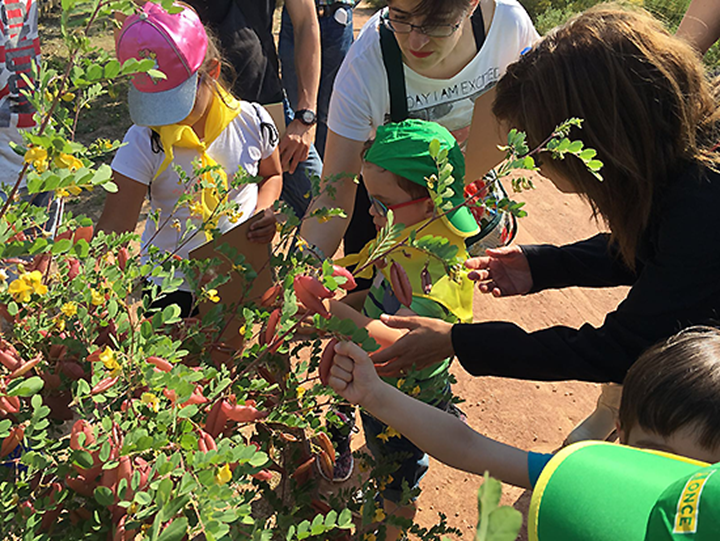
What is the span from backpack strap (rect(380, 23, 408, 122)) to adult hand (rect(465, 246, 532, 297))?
20.8 inches

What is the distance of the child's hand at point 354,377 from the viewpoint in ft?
3.62

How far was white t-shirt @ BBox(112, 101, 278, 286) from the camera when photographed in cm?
189

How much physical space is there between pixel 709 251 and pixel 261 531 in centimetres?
102

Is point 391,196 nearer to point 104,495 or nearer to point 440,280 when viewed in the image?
point 440,280

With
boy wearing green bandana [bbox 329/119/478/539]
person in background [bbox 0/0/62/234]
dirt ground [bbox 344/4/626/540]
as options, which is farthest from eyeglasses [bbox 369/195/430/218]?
person in background [bbox 0/0/62/234]

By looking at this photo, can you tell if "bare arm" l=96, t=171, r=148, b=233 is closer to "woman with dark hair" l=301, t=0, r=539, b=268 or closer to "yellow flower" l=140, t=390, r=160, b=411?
"woman with dark hair" l=301, t=0, r=539, b=268

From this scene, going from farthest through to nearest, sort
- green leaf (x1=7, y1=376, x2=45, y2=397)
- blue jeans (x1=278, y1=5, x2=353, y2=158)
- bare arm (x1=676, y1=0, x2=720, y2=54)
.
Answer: blue jeans (x1=278, y1=5, x2=353, y2=158), bare arm (x1=676, y1=0, x2=720, y2=54), green leaf (x1=7, y1=376, x2=45, y2=397)

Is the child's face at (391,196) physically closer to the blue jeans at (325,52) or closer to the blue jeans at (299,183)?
the blue jeans at (299,183)

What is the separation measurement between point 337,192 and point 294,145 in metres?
0.66

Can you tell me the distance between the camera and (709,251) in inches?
50.5

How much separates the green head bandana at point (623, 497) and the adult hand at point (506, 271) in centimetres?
106

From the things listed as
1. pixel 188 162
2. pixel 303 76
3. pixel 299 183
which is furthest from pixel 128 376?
pixel 303 76

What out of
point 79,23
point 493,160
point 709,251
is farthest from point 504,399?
point 79,23

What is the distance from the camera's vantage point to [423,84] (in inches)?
78.4
